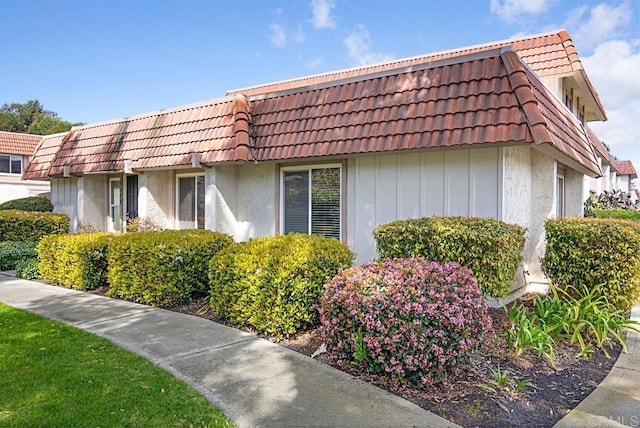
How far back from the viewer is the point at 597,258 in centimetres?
614

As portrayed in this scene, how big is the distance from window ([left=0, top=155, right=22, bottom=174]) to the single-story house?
835 inches

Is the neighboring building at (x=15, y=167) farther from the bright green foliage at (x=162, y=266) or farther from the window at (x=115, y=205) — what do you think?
the bright green foliage at (x=162, y=266)

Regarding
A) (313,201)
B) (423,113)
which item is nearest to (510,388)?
(423,113)

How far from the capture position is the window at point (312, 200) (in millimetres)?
8945

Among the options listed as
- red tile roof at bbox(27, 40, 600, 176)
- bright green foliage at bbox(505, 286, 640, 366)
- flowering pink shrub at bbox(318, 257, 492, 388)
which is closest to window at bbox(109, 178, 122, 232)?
red tile roof at bbox(27, 40, 600, 176)

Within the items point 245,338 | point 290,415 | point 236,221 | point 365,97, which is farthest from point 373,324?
point 236,221

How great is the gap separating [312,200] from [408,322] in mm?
5507

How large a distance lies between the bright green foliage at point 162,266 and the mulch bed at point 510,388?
2.68m

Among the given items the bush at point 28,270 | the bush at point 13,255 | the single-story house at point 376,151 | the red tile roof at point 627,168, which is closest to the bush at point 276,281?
the single-story house at point 376,151

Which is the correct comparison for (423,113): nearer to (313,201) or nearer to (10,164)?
(313,201)

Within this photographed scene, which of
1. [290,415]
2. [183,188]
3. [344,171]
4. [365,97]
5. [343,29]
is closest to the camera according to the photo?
[290,415]

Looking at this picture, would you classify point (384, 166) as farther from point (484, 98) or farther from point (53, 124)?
point (53, 124)

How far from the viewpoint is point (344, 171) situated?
8773 millimetres

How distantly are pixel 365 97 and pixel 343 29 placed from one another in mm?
7188
